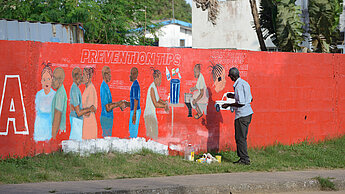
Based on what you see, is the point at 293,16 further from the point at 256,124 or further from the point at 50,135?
the point at 50,135

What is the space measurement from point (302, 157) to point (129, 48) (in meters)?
4.02

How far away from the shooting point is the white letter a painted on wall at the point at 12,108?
23.1ft

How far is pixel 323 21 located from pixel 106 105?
7719 millimetres

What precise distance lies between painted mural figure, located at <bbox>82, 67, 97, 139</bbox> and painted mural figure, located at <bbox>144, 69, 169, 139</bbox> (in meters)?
0.99

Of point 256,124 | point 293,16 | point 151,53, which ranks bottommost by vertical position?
point 256,124

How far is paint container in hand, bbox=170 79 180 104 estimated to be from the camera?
8594mm

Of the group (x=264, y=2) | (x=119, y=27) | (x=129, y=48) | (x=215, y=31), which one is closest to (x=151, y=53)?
(x=129, y=48)

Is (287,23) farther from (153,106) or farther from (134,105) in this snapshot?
(134,105)

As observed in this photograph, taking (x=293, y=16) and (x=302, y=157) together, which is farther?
(x=293, y=16)

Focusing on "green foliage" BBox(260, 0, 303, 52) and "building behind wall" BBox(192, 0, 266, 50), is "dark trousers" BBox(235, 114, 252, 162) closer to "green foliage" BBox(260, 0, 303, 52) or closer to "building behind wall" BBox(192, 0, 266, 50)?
"green foliage" BBox(260, 0, 303, 52)

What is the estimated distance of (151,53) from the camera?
8.34 meters

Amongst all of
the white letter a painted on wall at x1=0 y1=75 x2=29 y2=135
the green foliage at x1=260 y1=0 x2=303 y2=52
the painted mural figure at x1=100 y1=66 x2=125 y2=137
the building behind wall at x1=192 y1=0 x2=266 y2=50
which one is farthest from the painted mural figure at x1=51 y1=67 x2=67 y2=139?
the building behind wall at x1=192 y1=0 x2=266 y2=50

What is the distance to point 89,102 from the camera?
7785mm

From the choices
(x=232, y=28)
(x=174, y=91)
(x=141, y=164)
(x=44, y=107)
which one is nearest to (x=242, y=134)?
(x=174, y=91)
